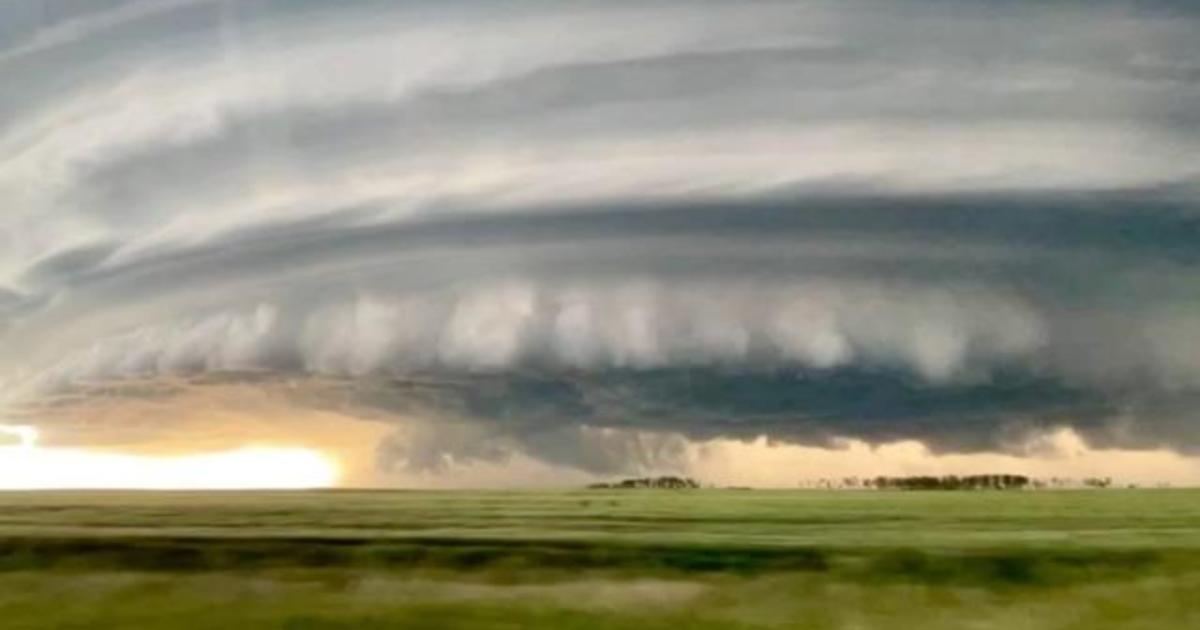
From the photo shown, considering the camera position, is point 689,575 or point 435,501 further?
point 435,501

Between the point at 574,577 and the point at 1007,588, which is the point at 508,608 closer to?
the point at 574,577

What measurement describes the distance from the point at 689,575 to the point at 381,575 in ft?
8.17

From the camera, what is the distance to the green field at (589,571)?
13.3 meters

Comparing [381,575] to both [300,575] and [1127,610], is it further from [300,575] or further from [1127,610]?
[1127,610]

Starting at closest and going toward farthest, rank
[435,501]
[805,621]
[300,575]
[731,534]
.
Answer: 1. [805,621]
2. [300,575]
3. [731,534]
4. [435,501]

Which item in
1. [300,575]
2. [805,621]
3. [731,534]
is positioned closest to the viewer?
[805,621]

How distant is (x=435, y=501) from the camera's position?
17.4 meters

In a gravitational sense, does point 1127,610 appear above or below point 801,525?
below

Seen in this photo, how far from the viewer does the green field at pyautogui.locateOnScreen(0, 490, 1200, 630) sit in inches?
522

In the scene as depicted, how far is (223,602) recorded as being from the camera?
13.8 m

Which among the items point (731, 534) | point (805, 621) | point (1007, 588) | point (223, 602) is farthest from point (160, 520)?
point (1007, 588)

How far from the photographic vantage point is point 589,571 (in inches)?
545

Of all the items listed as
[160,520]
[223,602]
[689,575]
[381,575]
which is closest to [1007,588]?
[689,575]

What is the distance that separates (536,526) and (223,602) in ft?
9.70
